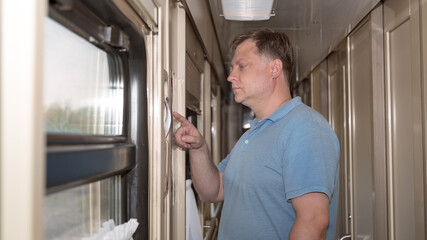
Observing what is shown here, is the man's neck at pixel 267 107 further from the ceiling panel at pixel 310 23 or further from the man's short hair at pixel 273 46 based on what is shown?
the ceiling panel at pixel 310 23

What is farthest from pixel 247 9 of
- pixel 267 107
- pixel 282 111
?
pixel 282 111

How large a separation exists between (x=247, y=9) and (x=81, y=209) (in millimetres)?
1819

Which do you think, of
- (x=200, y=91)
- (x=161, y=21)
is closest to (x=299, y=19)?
(x=200, y=91)

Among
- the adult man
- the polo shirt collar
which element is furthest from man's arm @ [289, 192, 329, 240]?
the polo shirt collar

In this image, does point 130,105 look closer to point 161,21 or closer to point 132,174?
point 132,174

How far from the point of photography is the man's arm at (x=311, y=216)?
3.97 feet

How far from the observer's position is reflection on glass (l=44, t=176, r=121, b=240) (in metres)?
0.70

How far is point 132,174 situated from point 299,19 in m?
2.37

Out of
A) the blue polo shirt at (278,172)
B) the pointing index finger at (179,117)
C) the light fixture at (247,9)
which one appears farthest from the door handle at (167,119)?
the light fixture at (247,9)

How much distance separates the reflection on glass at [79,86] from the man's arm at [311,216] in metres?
0.65

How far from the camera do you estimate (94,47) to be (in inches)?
34.5

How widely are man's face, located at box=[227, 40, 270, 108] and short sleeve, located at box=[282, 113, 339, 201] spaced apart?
12.6 inches

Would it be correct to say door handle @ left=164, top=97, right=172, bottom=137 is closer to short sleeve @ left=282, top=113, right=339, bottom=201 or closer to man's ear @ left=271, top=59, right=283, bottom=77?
short sleeve @ left=282, top=113, right=339, bottom=201

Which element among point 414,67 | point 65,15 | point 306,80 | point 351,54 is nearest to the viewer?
point 65,15
